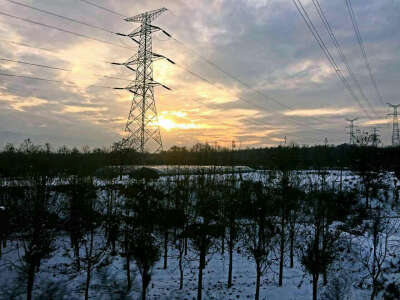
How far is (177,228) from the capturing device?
29812 millimetres

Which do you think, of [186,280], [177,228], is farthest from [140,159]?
[186,280]

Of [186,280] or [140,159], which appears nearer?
[186,280]


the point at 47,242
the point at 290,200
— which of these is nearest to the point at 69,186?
the point at 47,242

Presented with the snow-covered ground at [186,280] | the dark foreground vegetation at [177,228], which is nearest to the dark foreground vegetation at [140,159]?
the dark foreground vegetation at [177,228]

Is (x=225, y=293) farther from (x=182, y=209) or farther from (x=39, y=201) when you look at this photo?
(x=39, y=201)

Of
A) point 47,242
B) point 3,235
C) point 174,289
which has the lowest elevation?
point 174,289

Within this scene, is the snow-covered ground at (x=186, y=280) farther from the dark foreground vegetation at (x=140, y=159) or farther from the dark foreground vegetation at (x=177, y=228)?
the dark foreground vegetation at (x=140, y=159)

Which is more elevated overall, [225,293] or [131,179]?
[131,179]

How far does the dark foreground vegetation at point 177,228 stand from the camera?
18.8 m

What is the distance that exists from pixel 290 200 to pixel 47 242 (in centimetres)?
2028

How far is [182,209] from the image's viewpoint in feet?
96.5

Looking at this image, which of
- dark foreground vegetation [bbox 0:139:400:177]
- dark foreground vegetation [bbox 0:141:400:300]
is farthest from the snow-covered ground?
dark foreground vegetation [bbox 0:139:400:177]

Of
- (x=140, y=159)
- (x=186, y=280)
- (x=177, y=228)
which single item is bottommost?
(x=186, y=280)

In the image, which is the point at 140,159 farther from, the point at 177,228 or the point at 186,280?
the point at 186,280
